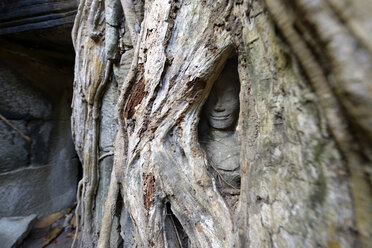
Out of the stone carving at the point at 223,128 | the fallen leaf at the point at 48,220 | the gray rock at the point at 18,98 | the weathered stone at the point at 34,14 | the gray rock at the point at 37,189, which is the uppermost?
the weathered stone at the point at 34,14

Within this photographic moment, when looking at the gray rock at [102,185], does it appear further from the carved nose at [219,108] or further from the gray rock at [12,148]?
the gray rock at [12,148]

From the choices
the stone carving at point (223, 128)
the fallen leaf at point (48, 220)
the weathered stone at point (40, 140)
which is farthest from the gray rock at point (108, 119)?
the fallen leaf at point (48, 220)

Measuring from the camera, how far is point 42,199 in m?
1.53

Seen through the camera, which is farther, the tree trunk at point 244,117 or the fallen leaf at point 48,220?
the fallen leaf at point 48,220

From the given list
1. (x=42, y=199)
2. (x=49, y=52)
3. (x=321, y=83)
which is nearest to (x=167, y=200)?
(x=321, y=83)

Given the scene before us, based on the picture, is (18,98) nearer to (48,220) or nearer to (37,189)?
(37,189)

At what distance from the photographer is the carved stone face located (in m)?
0.56

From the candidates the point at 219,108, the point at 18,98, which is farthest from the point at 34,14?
the point at 219,108

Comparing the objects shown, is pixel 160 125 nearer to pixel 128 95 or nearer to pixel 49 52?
pixel 128 95

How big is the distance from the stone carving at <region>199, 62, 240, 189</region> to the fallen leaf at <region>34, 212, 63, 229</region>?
1707mm

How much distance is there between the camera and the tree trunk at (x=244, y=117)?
0.63ft

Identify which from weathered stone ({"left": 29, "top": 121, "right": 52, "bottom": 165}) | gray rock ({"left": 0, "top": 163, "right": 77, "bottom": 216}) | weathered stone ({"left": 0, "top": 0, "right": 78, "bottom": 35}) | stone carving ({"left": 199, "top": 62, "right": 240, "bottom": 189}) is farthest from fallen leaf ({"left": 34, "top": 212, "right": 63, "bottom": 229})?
stone carving ({"left": 199, "top": 62, "right": 240, "bottom": 189})

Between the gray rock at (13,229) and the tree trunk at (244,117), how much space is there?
0.87m

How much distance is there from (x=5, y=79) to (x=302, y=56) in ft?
6.24
